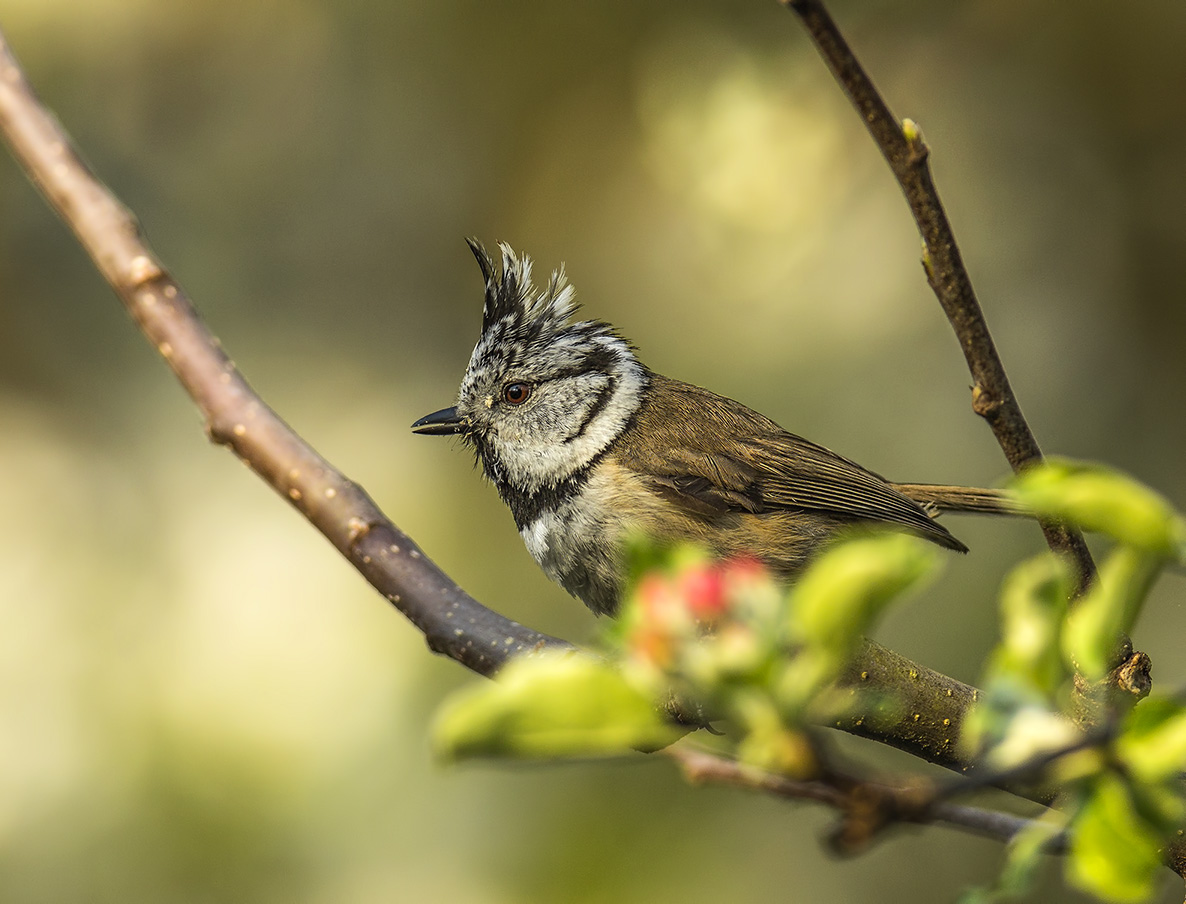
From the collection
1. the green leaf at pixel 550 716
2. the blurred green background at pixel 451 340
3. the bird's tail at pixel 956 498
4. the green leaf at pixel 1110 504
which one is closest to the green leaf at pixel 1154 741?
the green leaf at pixel 1110 504

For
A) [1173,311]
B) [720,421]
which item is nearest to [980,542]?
[1173,311]

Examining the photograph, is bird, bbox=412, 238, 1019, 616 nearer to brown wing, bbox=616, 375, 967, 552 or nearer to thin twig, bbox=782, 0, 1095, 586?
brown wing, bbox=616, 375, 967, 552

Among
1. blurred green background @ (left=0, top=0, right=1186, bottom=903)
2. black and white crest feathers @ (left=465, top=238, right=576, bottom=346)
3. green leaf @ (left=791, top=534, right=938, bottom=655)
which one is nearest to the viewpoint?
green leaf @ (left=791, top=534, right=938, bottom=655)

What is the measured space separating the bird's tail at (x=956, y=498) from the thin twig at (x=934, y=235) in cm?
150

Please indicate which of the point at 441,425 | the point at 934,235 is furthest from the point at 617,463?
the point at 934,235

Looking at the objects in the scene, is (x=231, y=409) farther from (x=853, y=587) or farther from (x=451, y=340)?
(x=451, y=340)

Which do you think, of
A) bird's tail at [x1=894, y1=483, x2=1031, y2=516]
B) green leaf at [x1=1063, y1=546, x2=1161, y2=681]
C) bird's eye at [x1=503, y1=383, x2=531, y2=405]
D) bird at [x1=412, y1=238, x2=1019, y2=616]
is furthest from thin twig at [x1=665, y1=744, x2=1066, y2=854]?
bird's eye at [x1=503, y1=383, x2=531, y2=405]

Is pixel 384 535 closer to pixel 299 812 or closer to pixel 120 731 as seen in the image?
pixel 299 812

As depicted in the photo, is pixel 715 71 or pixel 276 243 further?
pixel 276 243

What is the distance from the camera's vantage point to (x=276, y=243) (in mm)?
6852

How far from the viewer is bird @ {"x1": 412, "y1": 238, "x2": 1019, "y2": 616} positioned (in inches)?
127

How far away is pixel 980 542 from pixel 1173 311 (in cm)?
162

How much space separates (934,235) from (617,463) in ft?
6.69

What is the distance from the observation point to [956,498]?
3580mm
